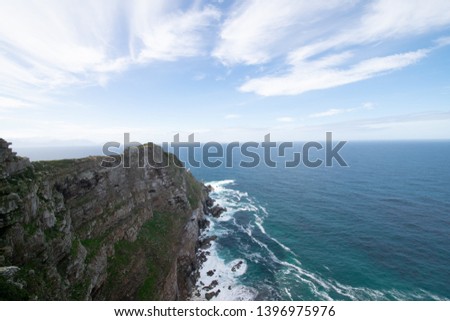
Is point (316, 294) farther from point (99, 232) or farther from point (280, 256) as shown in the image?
point (99, 232)

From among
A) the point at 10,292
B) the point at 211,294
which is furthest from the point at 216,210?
the point at 10,292

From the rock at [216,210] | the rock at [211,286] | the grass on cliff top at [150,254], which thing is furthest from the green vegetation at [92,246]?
the rock at [216,210]

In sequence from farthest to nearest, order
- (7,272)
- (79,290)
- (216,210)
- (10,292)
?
(216,210) < (79,290) < (7,272) < (10,292)

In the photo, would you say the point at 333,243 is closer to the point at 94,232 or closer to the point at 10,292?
the point at 94,232

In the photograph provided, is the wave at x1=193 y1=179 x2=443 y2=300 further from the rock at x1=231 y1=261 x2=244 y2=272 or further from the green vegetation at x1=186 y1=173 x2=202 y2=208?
the green vegetation at x1=186 y1=173 x2=202 y2=208

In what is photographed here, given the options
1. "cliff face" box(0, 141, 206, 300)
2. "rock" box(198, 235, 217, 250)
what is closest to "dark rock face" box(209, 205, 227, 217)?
"cliff face" box(0, 141, 206, 300)

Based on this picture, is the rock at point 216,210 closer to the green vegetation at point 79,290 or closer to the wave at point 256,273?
the wave at point 256,273
